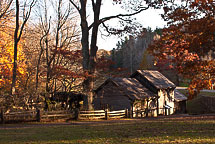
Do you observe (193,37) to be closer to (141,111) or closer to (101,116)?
(101,116)

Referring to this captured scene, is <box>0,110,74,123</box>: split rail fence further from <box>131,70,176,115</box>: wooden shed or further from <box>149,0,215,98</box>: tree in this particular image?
<box>131,70,176,115</box>: wooden shed

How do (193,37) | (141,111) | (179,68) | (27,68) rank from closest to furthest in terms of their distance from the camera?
(193,37)
(179,68)
(141,111)
(27,68)

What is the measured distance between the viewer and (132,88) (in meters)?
32.6

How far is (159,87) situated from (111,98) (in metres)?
7.79

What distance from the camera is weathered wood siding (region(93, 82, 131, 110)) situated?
1209 inches

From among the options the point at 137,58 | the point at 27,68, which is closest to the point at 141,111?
the point at 27,68

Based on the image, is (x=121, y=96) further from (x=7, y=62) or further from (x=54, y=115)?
(x=7, y=62)

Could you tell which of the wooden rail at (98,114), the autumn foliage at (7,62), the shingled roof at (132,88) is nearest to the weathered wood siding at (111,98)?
the shingled roof at (132,88)

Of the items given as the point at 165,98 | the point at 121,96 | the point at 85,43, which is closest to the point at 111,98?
the point at 121,96

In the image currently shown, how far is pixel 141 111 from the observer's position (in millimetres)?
30406

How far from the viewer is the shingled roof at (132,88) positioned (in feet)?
101

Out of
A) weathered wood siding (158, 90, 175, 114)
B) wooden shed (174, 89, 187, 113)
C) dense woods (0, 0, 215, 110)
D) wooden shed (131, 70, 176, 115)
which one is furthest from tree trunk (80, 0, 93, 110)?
wooden shed (174, 89, 187, 113)

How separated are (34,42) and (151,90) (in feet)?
56.1

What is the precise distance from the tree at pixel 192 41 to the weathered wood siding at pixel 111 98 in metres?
10.0
